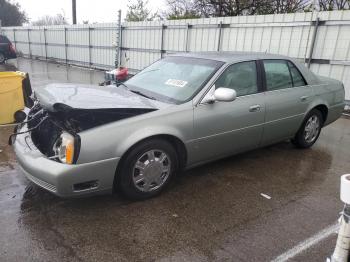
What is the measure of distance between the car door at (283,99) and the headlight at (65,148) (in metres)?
2.62

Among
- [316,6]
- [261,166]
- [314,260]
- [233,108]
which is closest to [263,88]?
[233,108]

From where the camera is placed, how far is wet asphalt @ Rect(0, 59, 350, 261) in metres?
2.77

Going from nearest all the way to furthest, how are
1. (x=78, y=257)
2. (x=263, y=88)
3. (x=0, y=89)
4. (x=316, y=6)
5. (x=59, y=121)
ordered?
(x=78, y=257), (x=59, y=121), (x=263, y=88), (x=0, y=89), (x=316, y=6)

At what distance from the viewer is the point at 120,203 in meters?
3.49

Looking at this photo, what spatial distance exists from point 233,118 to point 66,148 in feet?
6.58

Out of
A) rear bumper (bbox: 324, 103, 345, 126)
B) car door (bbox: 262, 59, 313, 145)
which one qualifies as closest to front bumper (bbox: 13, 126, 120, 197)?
car door (bbox: 262, 59, 313, 145)

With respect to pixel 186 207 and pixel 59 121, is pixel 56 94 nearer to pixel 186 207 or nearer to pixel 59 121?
pixel 59 121

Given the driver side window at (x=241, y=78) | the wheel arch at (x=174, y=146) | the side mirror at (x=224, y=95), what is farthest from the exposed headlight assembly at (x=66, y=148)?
the driver side window at (x=241, y=78)

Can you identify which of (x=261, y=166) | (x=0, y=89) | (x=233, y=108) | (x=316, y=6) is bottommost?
(x=261, y=166)

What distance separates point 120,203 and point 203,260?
1.18 meters

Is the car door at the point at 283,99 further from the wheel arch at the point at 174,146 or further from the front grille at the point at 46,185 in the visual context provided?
the front grille at the point at 46,185

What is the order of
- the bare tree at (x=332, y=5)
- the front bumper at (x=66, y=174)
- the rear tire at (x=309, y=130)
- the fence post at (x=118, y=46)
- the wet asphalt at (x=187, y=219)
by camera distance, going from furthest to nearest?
the bare tree at (x=332, y=5), the fence post at (x=118, y=46), the rear tire at (x=309, y=130), the front bumper at (x=66, y=174), the wet asphalt at (x=187, y=219)

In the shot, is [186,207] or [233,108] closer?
[186,207]

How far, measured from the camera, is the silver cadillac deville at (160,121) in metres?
3.07
